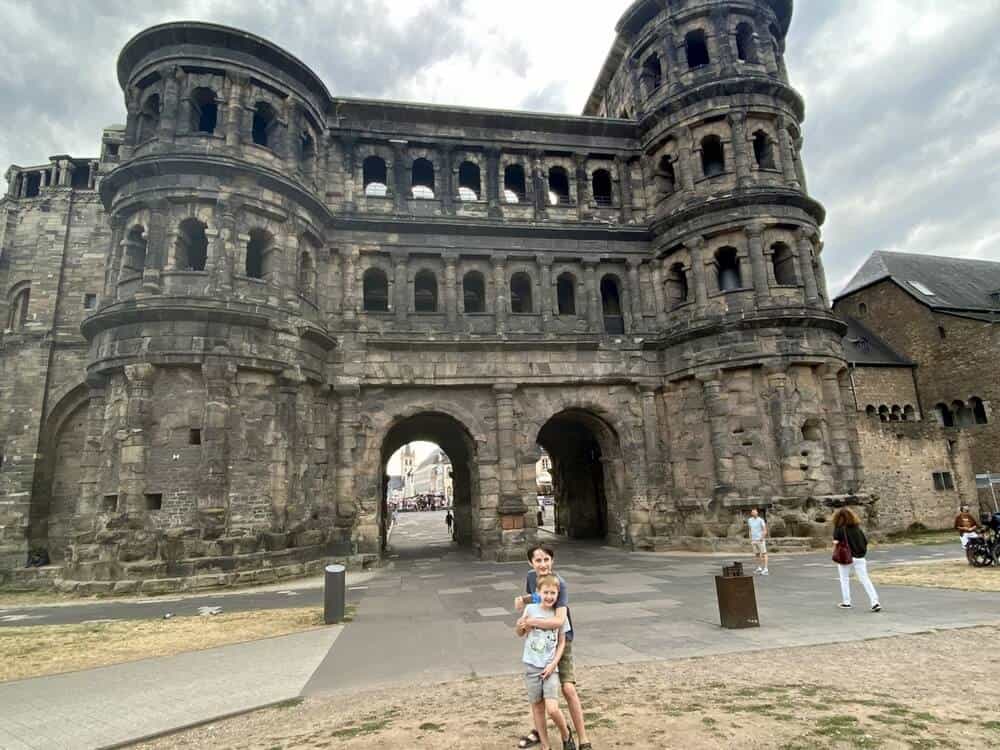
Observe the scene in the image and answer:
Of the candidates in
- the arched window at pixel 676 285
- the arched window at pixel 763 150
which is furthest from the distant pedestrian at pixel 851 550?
the arched window at pixel 763 150

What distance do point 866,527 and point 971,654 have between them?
1419 cm

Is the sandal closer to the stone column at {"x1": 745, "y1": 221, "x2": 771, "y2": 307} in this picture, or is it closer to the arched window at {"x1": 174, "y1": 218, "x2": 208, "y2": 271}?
the arched window at {"x1": 174, "y1": 218, "x2": 208, "y2": 271}

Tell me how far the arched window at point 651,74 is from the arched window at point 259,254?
16851 mm

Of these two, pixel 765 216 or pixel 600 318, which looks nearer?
pixel 765 216

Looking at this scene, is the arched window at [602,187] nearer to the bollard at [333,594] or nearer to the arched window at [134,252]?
the arched window at [134,252]

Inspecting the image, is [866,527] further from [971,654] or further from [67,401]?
[67,401]

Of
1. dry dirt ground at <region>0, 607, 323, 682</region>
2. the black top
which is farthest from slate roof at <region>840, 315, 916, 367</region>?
dry dirt ground at <region>0, 607, 323, 682</region>

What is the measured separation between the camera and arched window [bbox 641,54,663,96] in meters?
23.5

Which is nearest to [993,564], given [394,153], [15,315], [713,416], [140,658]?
[713,416]

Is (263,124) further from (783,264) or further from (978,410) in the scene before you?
(978,410)

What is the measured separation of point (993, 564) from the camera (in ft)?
42.4

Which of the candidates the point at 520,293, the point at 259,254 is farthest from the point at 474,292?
the point at 259,254

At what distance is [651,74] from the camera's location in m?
23.7

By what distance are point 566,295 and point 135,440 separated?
52.8 ft
